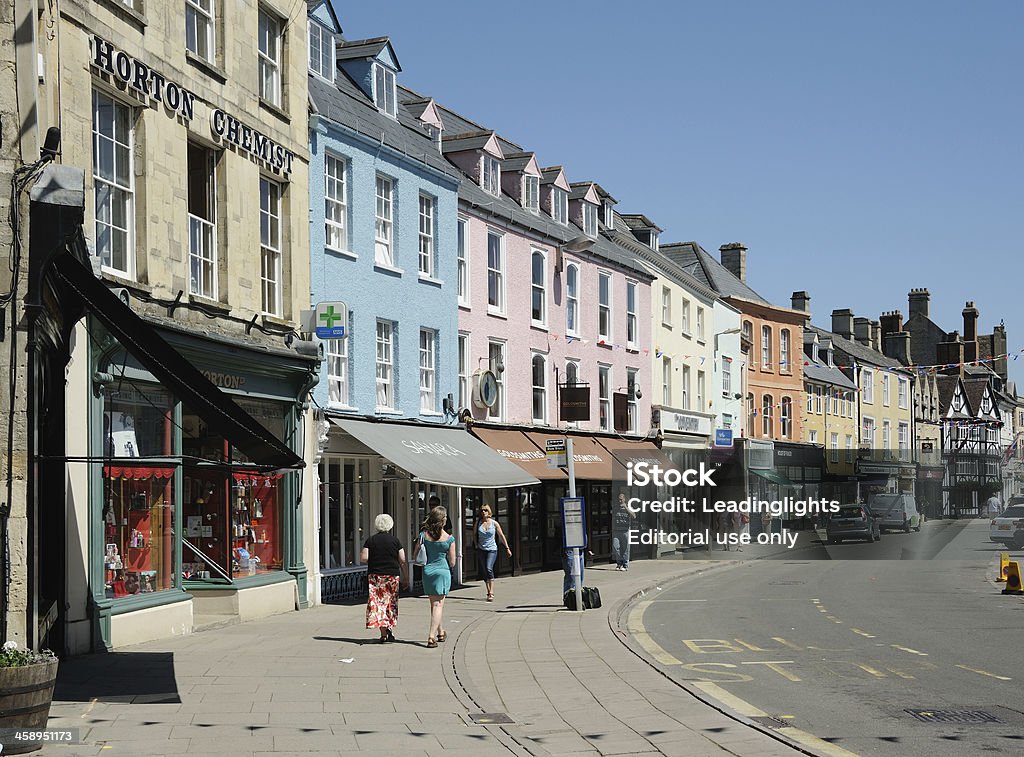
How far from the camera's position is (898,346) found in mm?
84500

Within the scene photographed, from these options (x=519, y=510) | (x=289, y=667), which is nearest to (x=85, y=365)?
(x=289, y=667)

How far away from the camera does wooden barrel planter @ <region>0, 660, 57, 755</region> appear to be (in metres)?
8.20

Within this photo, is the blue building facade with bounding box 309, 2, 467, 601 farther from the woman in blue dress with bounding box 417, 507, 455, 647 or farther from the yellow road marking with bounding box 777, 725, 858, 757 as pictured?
the yellow road marking with bounding box 777, 725, 858, 757

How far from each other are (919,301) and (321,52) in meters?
76.4

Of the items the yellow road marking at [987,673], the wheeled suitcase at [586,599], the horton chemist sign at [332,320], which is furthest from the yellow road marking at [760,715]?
the horton chemist sign at [332,320]

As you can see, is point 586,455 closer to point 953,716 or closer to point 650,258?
point 650,258

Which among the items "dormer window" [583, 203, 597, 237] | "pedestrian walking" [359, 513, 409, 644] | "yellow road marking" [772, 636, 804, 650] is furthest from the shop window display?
"dormer window" [583, 203, 597, 237]

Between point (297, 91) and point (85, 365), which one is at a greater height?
point (297, 91)

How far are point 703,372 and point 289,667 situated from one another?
35668 mm

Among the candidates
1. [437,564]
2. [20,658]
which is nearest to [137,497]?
[437,564]

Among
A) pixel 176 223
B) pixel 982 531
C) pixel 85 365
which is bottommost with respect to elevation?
pixel 982 531

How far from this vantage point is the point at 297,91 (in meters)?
21.3

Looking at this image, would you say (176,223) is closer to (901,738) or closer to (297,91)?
(297,91)

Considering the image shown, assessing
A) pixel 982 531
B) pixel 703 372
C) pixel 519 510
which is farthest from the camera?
pixel 982 531
